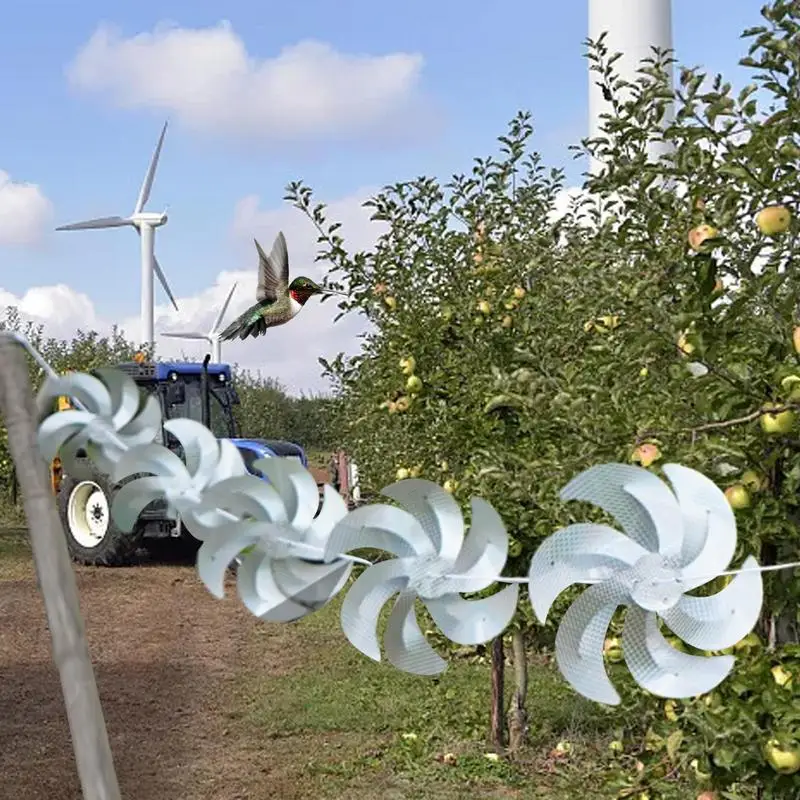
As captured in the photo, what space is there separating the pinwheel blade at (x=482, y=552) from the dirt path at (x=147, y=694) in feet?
12.0

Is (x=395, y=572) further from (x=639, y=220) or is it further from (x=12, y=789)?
(x=12, y=789)

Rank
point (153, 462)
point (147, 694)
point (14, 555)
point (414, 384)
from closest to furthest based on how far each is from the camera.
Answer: point (153, 462) < point (414, 384) < point (147, 694) < point (14, 555)

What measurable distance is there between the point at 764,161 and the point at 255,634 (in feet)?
22.0

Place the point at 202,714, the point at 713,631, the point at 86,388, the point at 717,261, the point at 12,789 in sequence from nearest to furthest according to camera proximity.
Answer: the point at 713,631 → the point at 86,388 → the point at 717,261 → the point at 12,789 → the point at 202,714

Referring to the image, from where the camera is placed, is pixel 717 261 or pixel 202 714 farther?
pixel 202 714

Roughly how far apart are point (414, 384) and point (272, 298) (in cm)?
79

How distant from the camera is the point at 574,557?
114 cm

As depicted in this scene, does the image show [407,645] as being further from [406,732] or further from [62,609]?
[406,732]

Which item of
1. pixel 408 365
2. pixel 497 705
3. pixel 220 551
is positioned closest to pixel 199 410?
pixel 497 705

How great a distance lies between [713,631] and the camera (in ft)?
3.75

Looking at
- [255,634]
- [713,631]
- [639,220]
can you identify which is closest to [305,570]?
[713,631]

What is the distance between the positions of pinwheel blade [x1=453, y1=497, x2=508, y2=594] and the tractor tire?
10.8 meters

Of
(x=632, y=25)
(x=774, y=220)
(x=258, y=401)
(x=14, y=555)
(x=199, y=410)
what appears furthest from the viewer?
(x=258, y=401)

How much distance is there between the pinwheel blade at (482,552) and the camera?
3.75ft
